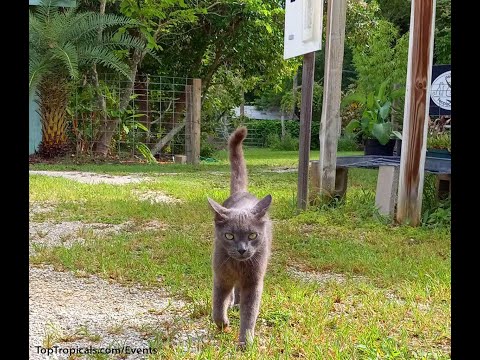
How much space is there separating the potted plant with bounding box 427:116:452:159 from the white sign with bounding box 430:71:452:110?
189 millimetres

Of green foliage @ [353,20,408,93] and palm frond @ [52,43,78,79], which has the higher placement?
green foliage @ [353,20,408,93]

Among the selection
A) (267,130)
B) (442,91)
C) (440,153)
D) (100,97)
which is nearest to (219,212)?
(440,153)

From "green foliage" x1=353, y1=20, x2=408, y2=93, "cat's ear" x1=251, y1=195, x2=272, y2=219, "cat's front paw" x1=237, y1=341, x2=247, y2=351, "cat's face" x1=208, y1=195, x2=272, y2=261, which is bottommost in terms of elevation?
"cat's front paw" x1=237, y1=341, x2=247, y2=351

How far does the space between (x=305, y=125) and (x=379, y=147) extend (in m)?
1.56

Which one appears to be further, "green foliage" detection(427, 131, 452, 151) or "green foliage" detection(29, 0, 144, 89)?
"green foliage" detection(29, 0, 144, 89)

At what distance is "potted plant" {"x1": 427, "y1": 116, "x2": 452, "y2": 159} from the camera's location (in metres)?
5.62

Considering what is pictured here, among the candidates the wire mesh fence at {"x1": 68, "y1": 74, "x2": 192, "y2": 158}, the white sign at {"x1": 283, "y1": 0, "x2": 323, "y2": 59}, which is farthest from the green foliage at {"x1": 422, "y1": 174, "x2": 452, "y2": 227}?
the wire mesh fence at {"x1": 68, "y1": 74, "x2": 192, "y2": 158}

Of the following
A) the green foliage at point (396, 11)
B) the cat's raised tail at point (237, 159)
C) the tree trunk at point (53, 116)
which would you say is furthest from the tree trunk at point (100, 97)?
the green foliage at point (396, 11)

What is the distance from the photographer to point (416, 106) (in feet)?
15.4

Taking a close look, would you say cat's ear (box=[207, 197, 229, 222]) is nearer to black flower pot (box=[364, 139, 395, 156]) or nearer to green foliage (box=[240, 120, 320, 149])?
black flower pot (box=[364, 139, 395, 156])

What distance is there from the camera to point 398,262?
146 inches

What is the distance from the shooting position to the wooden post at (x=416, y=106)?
183 inches
